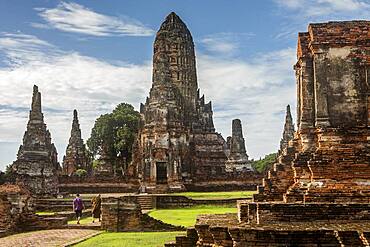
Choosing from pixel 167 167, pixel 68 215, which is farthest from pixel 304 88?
pixel 167 167

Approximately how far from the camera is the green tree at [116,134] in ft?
162

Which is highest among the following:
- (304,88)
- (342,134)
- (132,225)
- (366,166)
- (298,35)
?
(298,35)

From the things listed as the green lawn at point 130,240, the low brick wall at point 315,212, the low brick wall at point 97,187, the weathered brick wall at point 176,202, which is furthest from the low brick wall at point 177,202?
the low brick wall at point 315,212

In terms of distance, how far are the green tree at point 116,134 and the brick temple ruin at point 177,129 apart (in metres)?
6.53

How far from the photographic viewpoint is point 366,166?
8.91 metres

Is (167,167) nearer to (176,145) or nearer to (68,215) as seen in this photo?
(176,145)

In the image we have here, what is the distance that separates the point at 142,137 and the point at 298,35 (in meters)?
26.4

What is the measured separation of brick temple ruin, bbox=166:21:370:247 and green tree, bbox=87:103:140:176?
1530 inches

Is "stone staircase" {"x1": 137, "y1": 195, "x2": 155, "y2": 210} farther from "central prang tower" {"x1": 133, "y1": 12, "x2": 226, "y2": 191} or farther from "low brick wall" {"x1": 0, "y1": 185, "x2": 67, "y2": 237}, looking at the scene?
"low brick wall" {"x1": 0, "y1": 185, "x2": 67, "y2": 237}

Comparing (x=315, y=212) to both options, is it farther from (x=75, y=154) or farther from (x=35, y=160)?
(x=75, y=154)

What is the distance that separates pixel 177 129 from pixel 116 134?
1587 centimetres

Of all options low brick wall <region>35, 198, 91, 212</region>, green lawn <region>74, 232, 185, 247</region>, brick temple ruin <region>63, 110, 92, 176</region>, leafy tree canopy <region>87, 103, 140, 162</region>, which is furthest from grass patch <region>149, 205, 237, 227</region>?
brick temple ruin <region>63, 110, 92, 176</region>

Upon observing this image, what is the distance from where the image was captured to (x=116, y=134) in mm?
51438

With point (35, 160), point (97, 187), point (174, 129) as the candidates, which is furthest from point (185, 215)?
point (97, 187)
